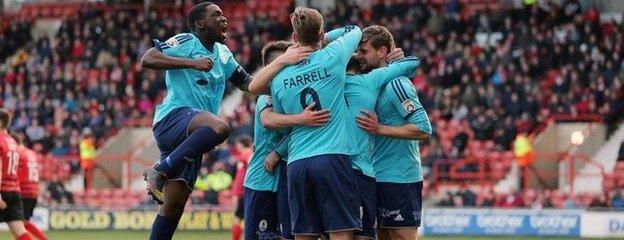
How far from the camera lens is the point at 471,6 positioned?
3456 centimetres

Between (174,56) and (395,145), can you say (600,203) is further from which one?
(174,56)

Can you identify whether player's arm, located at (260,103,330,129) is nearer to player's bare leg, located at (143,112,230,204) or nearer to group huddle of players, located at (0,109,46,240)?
player's bare leg, located at (143,112,230,204)

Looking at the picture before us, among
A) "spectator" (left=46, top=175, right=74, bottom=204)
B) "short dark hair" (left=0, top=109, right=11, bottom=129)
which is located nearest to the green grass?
"spectator" (left=46, top=175, right=74, bottom=204)

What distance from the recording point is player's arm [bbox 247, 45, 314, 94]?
10.1m

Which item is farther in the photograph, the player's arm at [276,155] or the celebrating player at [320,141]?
the player's arm at [276,155]

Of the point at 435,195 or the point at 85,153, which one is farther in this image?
the point at 85,153

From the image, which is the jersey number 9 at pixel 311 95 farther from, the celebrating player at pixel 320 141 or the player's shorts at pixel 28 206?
the player's shorts at pixel 28 206

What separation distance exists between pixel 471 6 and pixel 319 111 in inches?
986

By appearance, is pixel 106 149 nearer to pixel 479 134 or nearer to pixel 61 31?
pixel 61 31

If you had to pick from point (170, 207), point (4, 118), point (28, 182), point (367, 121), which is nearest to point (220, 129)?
point (170, 207)

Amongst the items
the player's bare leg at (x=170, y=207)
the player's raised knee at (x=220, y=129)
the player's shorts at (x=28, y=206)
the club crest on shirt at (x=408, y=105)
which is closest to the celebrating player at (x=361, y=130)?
the club crest on shirt at (x=408, y=105)

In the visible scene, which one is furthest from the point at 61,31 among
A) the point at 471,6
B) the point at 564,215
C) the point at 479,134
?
the point at 564,215

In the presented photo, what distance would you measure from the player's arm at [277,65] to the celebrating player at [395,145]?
2.25 feet

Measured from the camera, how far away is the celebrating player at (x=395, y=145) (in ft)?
34.7
